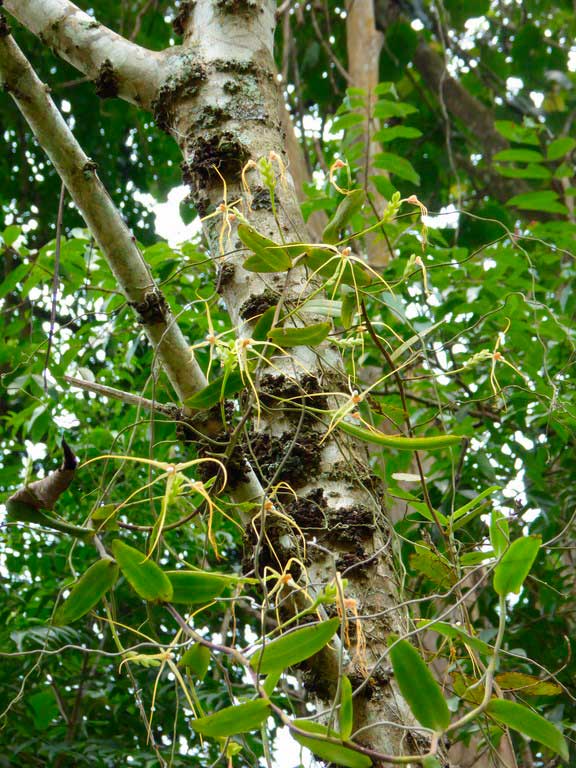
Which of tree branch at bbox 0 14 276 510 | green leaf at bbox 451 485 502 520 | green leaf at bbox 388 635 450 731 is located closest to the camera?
green leaf at bbox 388 635 450 731

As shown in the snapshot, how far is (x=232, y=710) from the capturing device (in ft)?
1.66

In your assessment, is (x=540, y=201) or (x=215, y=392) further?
(x=540, y=201)

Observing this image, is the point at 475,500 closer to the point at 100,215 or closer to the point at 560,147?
the point at 100,215

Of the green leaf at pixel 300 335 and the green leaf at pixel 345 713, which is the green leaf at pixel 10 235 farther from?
the green leaf at pixel 345 713

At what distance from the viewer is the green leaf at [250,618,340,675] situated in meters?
0.51

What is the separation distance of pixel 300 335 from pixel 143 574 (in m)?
0.24

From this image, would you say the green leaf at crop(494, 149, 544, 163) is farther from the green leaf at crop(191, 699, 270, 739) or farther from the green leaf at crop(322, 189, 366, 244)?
the green leaf at crop(191, 699, 270, 739)

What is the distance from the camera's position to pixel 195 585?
0.57 meters

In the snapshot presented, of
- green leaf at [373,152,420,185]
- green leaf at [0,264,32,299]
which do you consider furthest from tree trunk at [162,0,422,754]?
green leaf at [0,264,32,299]

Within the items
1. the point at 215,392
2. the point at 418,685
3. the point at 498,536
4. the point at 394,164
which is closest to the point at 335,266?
the point at 215,392

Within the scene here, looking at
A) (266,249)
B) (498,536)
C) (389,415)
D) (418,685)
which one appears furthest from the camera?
(389,415)

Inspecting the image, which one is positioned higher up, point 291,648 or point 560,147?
point 560,147

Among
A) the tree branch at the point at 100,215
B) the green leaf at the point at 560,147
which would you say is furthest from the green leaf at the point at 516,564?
the green leaf at the point at 560,147

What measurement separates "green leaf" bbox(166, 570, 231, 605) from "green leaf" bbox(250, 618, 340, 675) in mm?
66
